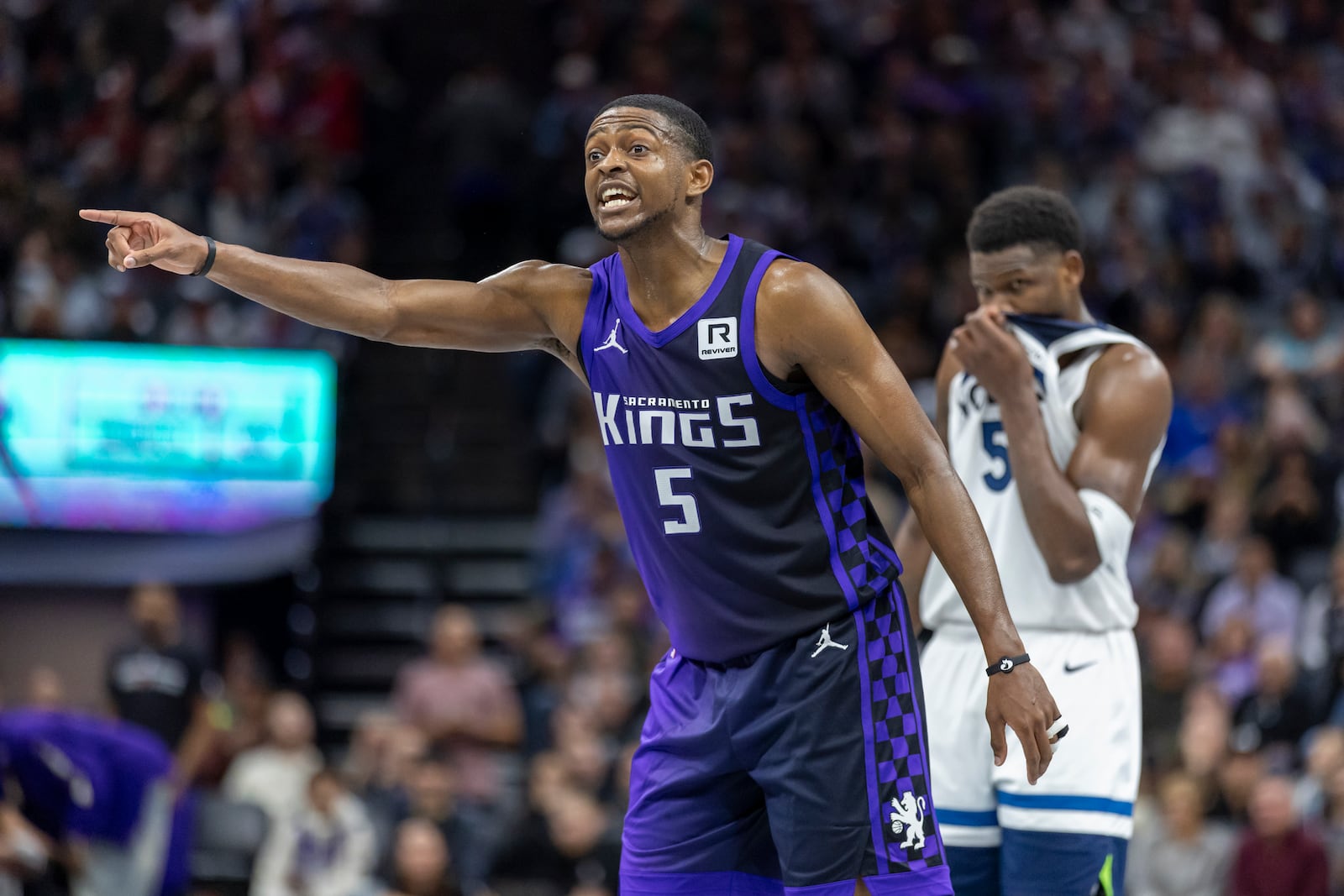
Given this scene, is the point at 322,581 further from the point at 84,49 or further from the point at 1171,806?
the point at 1171,806

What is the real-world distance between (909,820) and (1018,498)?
101 centimetres

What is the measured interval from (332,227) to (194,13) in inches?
119

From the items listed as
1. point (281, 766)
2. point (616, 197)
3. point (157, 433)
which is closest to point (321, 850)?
point (281, 766)

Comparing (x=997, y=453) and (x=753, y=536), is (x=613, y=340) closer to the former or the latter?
(x=753, y=536)

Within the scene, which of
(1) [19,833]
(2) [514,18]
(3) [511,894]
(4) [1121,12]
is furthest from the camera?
(2) [514,18]

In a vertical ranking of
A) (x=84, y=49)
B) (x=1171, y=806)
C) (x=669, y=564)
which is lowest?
(x=1171, y=806)

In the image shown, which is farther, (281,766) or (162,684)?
(281,766)

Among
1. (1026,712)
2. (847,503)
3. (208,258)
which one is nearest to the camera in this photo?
(1026,712)

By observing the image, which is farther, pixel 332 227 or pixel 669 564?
pixel 332 227

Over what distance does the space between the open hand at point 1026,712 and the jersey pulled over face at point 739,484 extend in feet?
1.30

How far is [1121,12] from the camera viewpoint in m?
14.5

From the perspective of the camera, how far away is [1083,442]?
14.3 feet

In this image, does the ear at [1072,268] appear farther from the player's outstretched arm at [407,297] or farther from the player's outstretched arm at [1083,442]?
the player's outstretched arm at [407,297]

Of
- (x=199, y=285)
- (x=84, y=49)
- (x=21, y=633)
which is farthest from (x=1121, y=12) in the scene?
(x=21, y=633)
